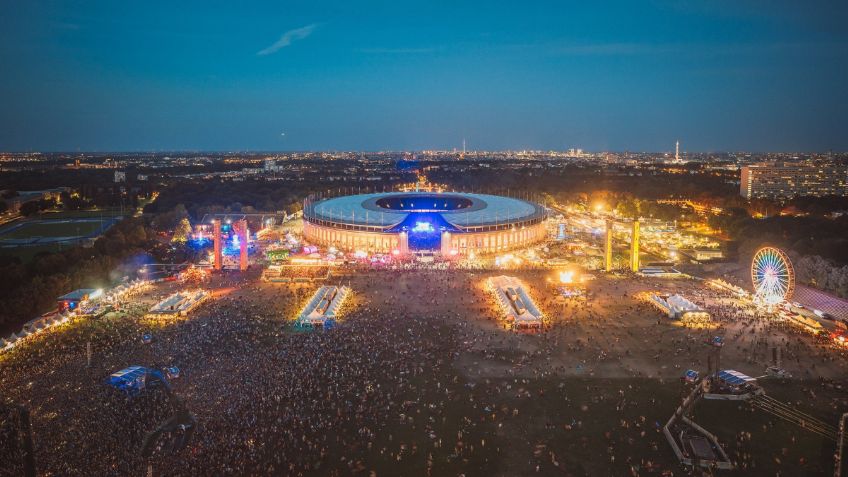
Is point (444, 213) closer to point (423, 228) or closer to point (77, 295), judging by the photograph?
point (423, 228)

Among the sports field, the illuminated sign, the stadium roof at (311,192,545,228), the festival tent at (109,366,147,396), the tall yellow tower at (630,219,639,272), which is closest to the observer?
the festival tent at (109,366,147,396)

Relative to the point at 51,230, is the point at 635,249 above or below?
above

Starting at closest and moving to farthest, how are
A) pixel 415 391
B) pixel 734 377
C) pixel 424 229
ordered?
pixel 415 391 → pixel 734 377 → pixel 424 229

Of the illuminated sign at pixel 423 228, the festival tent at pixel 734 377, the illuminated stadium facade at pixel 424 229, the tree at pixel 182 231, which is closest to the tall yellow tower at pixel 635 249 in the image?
the illuminated stadium facade at pixel 424 229

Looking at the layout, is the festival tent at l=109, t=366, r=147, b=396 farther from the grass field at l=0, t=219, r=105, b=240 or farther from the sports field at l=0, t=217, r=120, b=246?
the grass field at l=0, t=219, r=105, b=240

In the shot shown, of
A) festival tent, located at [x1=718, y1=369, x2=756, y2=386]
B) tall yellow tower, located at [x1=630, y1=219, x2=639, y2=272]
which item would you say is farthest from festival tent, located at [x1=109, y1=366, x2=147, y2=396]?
tall yellow tower, located at [x1=630, y1=219, x2=639, y2=272]

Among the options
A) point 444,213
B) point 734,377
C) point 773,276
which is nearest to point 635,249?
point 773,276

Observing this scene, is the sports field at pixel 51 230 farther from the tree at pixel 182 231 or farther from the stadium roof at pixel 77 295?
the stadium roof at pixel 77 295
